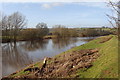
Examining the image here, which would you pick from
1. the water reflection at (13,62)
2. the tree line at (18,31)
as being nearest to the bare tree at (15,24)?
the tree line at (18,31)

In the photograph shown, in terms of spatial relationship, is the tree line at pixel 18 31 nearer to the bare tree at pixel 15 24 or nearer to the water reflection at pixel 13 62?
the bare tree at pixel 15 24

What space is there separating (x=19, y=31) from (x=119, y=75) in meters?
18.7

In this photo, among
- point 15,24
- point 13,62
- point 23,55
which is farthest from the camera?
point 15,24

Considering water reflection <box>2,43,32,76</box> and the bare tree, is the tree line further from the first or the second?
water reflection <box>2,43,32,76</box>

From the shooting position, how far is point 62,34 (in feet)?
78.2

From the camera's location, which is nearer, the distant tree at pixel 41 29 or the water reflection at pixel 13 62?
the water reflection at pixel 13 62

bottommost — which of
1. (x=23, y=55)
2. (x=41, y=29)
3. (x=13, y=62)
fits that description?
(x=13, y=62)

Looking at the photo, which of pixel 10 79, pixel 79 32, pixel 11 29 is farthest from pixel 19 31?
pixel 10 79

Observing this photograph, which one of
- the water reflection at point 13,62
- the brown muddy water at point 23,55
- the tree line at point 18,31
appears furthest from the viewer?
the tree line at point 18,31

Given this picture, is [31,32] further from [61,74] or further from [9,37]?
[61,74]

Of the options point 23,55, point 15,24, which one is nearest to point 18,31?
point 15,24

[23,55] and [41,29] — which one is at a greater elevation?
[41,29]

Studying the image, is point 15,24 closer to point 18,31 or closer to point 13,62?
point 18,31

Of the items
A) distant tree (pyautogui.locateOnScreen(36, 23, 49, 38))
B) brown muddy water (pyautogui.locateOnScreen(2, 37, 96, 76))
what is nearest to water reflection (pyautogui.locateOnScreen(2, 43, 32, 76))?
brown muddy water (pyautogui.locateOnScreen(2, 37, 96, 76))
